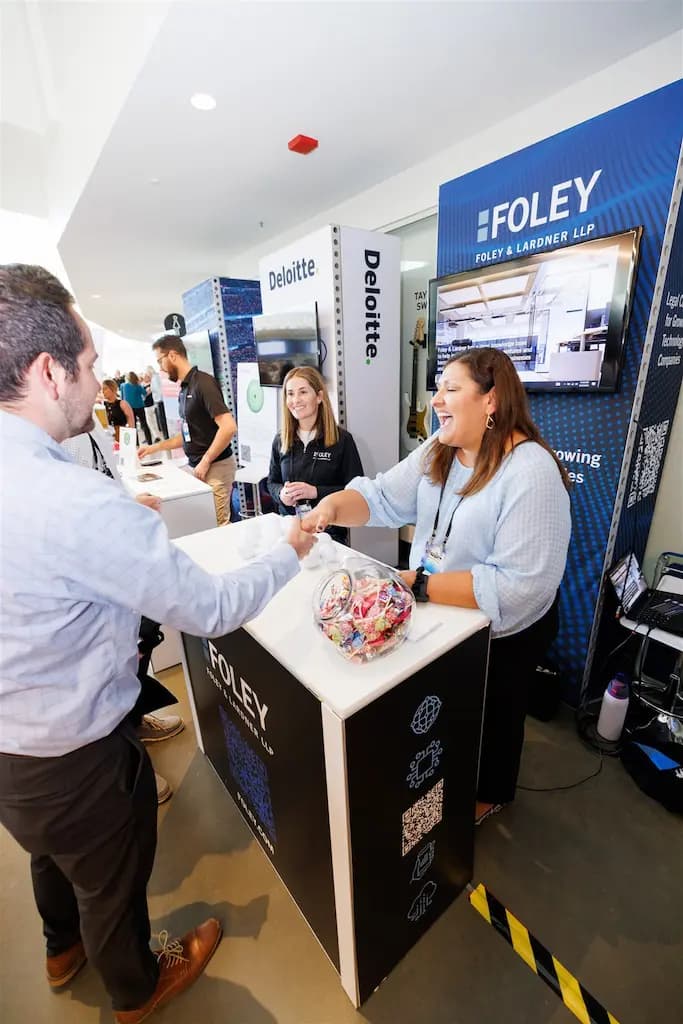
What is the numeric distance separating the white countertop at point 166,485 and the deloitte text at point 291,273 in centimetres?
146

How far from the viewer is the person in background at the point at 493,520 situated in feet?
3.72

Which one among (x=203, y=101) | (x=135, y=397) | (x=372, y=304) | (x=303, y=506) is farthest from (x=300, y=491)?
(x=135, y=397)

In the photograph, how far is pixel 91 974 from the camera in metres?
1.30

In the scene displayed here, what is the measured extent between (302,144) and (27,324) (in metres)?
2.78

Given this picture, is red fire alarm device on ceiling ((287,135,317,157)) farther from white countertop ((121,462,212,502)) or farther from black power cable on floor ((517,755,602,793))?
black power cable on floor ((517,755,602,793))

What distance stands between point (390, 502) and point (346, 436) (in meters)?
0.93

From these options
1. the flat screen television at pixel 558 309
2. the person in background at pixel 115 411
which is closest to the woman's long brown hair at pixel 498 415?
the flat screen television at pixel 558 309

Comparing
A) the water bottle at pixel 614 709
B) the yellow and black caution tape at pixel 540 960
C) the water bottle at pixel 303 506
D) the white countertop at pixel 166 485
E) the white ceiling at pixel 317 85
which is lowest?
the yellow and black caution tape at pixel 540 960

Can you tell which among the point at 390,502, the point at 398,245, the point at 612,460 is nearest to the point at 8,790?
the point at 390,502

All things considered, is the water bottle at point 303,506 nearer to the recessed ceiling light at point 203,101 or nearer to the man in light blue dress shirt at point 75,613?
the man in light blue dress shirt at point 75,613

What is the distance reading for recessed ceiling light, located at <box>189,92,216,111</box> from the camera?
2.21 meters

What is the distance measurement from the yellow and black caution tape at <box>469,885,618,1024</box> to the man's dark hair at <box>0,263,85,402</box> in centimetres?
196

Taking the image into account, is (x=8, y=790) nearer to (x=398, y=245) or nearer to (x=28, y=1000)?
(x=28, y=1000)

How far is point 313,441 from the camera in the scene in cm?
247
